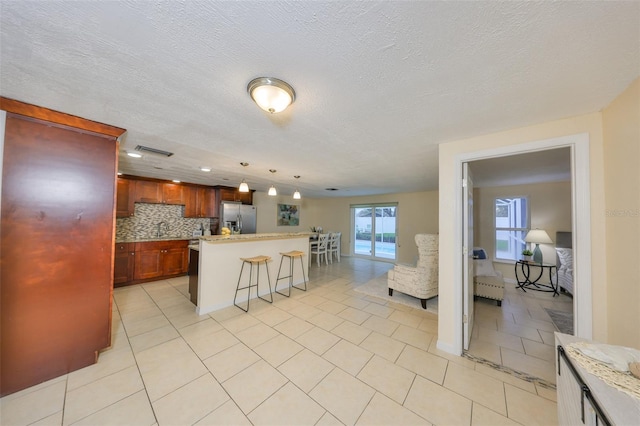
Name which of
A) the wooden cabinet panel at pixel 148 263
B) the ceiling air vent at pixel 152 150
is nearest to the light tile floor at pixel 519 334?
the ceiling air vent at pixel 152 150

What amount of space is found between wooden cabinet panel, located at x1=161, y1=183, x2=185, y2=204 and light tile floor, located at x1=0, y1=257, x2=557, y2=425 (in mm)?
2647

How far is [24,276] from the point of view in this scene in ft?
5.64

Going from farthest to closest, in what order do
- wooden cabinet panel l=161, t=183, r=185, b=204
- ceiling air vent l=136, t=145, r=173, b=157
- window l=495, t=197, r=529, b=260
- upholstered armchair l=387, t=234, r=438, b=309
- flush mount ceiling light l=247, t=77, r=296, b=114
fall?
1. window l=495, t=197, r=529, b=260
2. wooden cabinet panel l=161, t=183, r=185, b=204
3. upholstered armchair l=387, t=234, r=438, b=309
4. ceiling air vent l=136, t=145, r=173, b=157
5. flush mount ceiling light l=247, t=77, r=296, b=114

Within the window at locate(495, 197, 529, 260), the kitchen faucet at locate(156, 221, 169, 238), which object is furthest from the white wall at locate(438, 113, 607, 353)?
the kitchen faucet at locate(156, 221, 169, 238)

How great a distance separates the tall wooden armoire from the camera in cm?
167

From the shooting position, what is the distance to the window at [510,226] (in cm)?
489

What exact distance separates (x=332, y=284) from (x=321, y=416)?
303 cm

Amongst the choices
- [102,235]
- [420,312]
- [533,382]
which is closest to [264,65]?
[102,235]

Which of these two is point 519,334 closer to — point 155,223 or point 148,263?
point 148,263

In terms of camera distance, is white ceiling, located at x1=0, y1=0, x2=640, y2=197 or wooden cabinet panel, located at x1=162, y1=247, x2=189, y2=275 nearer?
white ceiling, located at x1=0, y1=0, x2=640, y2=197

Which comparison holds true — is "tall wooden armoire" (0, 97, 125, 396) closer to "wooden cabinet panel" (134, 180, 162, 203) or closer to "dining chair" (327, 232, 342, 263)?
"wooden cabinet panel" (134, 180, 162, 203)

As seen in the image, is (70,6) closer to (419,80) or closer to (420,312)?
(419,80)

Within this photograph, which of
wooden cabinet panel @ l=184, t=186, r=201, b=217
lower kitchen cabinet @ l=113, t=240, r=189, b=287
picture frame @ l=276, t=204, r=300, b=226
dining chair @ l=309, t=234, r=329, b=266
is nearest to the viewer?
lower kitchen cabinet @ l=113, t=240, r=189, b=287

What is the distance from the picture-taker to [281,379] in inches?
73.0
